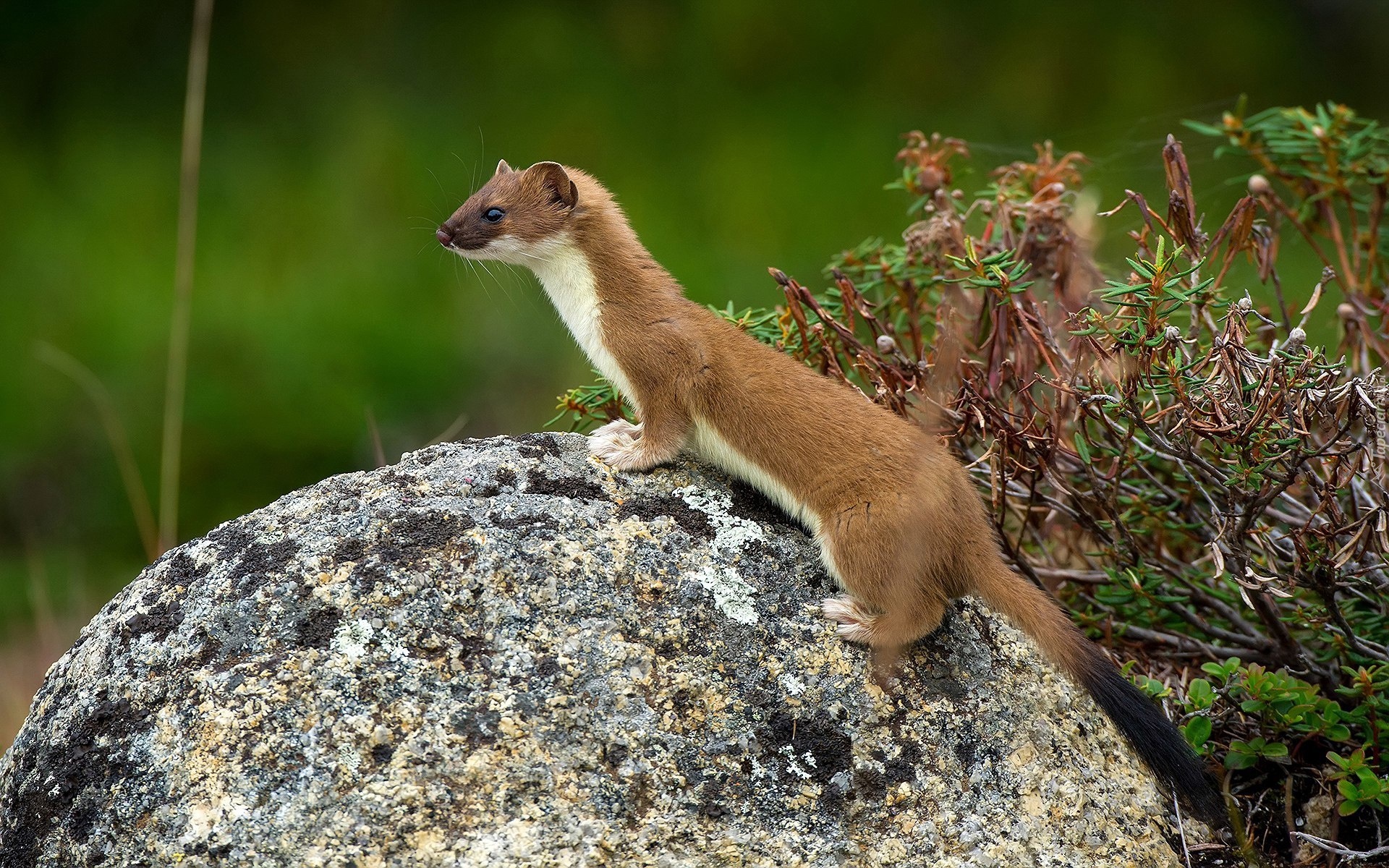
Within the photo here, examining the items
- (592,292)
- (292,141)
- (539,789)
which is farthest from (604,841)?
(292,141)

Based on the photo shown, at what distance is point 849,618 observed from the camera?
9.64 feet

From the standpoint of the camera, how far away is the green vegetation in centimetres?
307

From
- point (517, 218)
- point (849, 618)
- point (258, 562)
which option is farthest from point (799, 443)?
point (258, 562)

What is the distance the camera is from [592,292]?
368cm

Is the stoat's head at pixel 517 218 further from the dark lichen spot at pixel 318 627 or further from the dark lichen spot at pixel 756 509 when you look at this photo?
the dark lichen spot at pixel 318 627

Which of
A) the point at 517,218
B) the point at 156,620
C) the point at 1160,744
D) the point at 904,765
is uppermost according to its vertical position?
the point at 517,218

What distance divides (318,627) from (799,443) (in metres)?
1.18

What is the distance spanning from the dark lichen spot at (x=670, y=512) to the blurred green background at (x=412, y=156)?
501 cm

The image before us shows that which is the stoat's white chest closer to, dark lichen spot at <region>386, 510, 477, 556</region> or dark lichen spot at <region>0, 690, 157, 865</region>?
dark lichen spot at <region>386, 510, 477, 556</region>

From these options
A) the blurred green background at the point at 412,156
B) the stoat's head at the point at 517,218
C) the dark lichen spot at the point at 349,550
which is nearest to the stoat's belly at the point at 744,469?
the stoat's head at the point at 517,218

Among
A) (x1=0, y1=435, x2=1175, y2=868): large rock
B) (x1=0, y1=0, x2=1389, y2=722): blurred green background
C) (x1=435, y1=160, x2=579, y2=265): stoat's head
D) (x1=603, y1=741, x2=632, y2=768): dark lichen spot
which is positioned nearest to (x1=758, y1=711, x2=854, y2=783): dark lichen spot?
(x1=0, y1=435, x2=1175, y2=868): large rock

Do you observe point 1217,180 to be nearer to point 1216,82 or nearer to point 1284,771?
point 1216,82

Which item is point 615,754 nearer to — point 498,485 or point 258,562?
point 498,485

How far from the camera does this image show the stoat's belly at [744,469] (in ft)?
10.4
